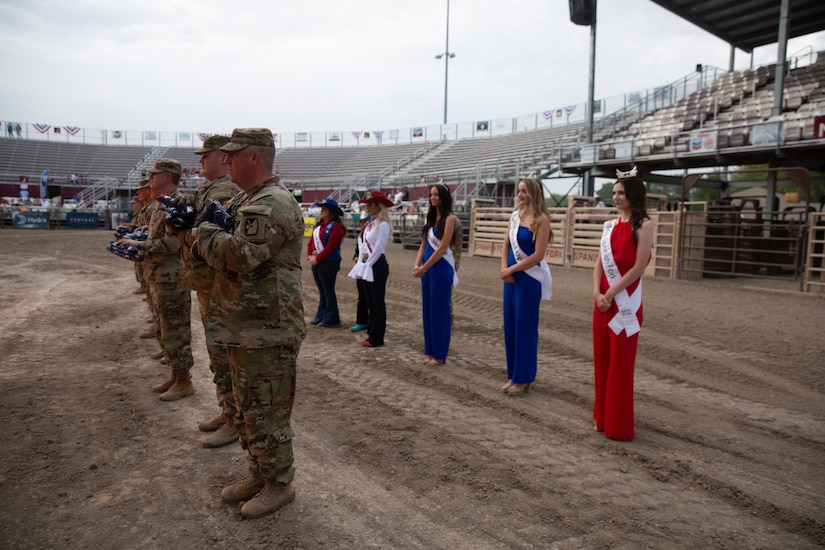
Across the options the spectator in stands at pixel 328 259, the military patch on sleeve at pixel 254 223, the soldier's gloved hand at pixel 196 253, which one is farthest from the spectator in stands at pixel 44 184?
the military patch on sleeve at pixel 254 223

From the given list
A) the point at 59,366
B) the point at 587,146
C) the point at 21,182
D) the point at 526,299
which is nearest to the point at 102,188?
the point at 21,182

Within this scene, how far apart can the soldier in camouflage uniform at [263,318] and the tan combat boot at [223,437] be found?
82 cm

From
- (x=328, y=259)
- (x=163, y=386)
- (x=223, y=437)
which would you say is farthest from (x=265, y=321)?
(x=328, y=259)

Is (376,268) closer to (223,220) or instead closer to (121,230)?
(121,230)

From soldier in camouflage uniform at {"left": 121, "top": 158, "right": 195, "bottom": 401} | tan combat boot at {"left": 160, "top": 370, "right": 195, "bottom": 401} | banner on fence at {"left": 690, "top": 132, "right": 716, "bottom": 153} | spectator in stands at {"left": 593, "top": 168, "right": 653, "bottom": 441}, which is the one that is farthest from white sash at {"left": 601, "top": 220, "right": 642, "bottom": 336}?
banner on fence at {"left": 690, "top": 132, "right": 716, "bottom": 153}

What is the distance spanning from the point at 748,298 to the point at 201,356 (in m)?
9.99

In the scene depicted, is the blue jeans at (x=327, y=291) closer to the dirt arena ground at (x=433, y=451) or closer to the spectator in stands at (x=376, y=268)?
the dirt arena ground at (x=433, y=451)

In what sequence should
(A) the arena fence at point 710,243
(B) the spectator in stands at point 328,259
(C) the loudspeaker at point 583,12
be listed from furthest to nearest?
1. (C) the loudspeaker at point 583,12
2. (A) the arena fence at point 710,243
3. (B) the spectator in stands at point 328,259

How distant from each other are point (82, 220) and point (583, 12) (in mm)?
27935

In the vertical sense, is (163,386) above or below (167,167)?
below

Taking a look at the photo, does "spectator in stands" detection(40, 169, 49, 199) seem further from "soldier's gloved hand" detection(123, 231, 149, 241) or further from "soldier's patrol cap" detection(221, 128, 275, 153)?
"soldier's patrol cap" detection(221, 128, 275, 153)

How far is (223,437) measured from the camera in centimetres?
377

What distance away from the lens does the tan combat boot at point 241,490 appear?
3000 millimetres

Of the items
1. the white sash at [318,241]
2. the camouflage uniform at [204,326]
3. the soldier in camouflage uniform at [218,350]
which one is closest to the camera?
the camouflage uniform at [204,326]
